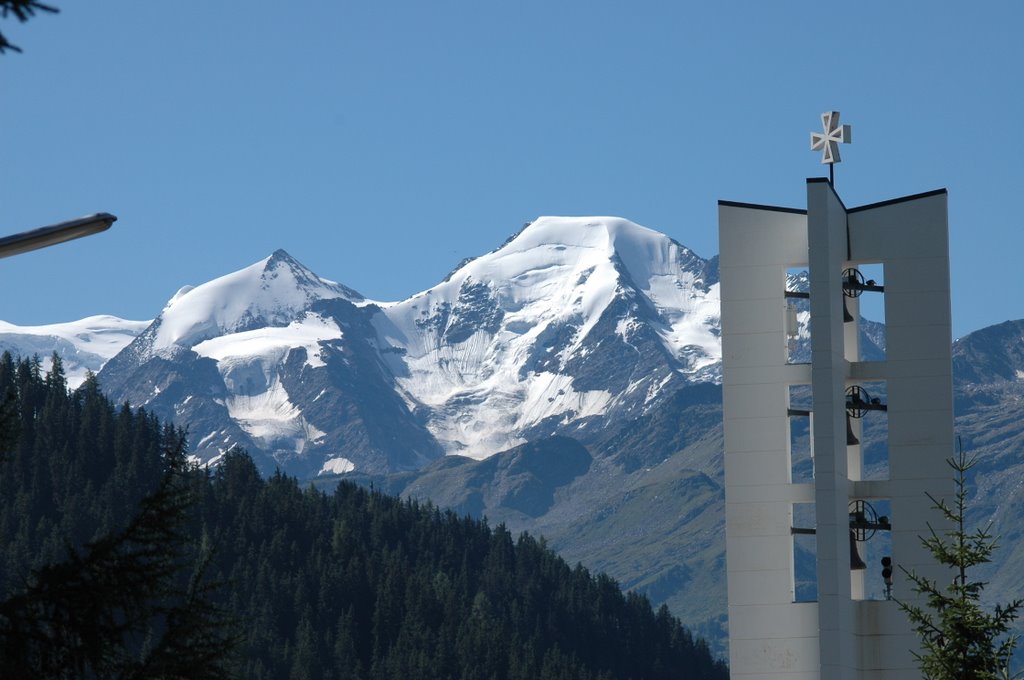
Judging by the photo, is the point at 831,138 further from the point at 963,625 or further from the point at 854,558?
the point at 963,625

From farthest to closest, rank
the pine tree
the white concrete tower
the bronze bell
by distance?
the bronze bell < the white concrete tower < the pine tree

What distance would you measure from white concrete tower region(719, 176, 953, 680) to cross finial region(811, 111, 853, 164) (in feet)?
7.31

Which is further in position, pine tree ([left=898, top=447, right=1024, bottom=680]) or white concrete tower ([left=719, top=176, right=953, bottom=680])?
white concrete tower ([left=719, top=176, right=953, bottom=680])

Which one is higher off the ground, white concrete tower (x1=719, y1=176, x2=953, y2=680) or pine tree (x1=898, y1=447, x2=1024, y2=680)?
white concrete tower (x1=719, y1=176, x2=953, y2=680)

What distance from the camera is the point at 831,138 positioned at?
2859 inches

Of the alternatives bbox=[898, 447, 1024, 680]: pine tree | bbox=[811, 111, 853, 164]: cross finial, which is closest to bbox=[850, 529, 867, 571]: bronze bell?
bbox=[811, 111, 853, 164]: cross finial

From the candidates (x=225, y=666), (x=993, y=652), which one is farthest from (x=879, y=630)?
(x=225, y=666)

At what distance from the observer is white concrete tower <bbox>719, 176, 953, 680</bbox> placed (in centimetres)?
6669

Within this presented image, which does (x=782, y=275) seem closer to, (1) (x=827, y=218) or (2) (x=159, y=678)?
(1) (x=827, y=218)

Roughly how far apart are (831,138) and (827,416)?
1147 cm

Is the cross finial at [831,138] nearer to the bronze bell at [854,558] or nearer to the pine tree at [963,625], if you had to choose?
the bronze bell at [854,558]

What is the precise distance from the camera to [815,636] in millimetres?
66375

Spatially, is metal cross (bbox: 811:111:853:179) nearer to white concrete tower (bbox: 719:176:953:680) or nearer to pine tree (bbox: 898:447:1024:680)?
white concrete tower (bbox: 719:176:953:680)

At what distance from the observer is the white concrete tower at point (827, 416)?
2625 inches
